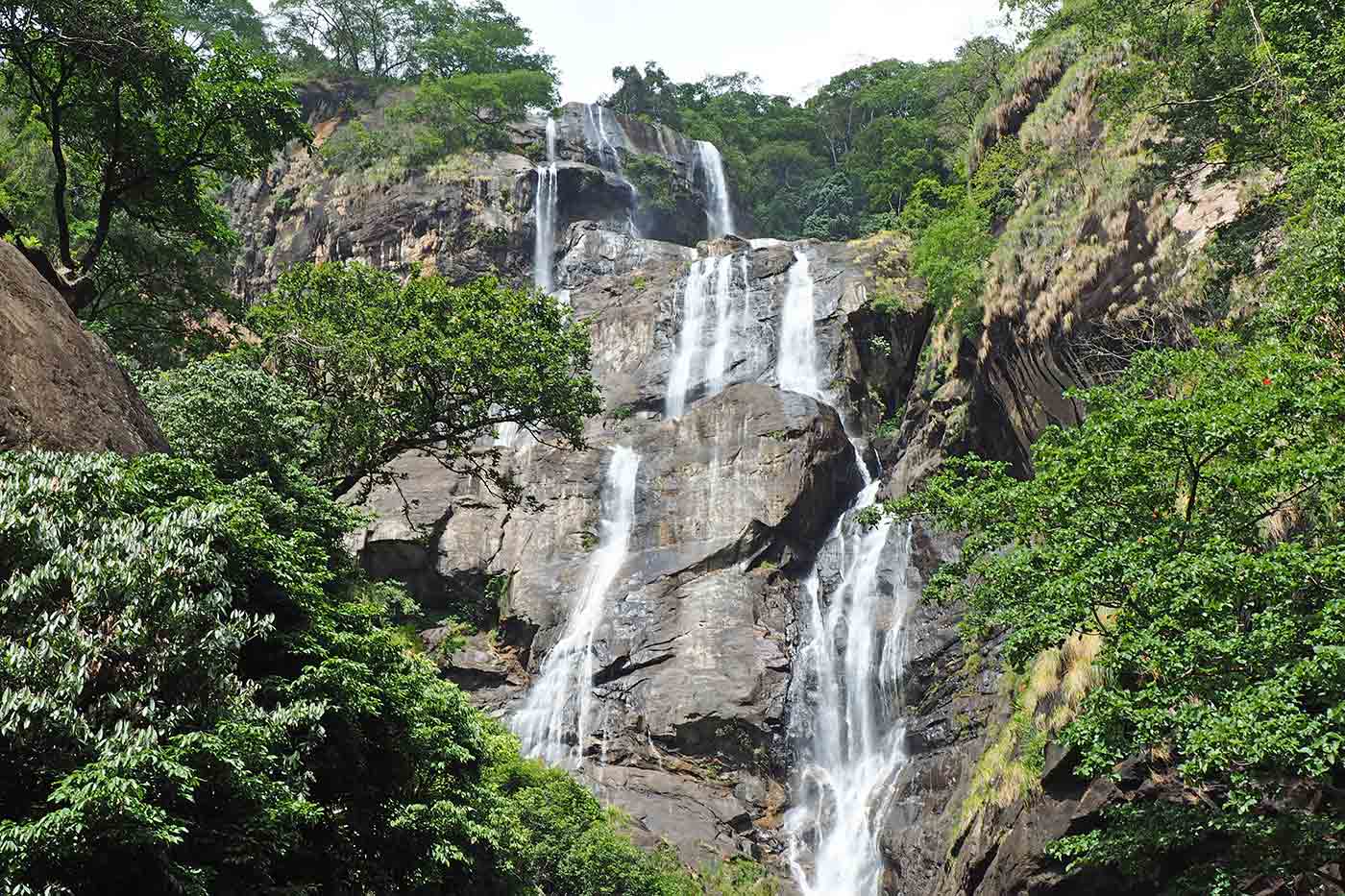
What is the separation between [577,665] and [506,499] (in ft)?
27.8

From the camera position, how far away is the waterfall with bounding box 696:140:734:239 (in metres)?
51.6

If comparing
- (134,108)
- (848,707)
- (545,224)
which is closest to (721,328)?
(545,224)

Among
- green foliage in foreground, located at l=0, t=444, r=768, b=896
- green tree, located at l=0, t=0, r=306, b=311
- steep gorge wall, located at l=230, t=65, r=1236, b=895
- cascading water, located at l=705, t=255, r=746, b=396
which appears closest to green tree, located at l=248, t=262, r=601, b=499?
green tree, located at l=0, t=0, r=306, b=311

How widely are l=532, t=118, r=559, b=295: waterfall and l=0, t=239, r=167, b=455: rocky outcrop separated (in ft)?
105

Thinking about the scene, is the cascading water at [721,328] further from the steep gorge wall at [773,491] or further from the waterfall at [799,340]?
the waterfall at [799,340]

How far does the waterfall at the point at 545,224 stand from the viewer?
43250 millimetres

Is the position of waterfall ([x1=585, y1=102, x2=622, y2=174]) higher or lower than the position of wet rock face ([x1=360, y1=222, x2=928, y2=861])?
higher

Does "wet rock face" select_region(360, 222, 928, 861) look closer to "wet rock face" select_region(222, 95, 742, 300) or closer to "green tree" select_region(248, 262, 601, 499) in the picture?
"green tree" select_region(248, 262, 601, 499)

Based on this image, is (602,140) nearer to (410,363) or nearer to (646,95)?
(646,95)

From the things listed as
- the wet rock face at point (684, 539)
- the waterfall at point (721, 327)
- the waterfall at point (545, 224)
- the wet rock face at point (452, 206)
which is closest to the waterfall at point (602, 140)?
the wet rock face at point (452, 206)

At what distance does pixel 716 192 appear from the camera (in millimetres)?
52844

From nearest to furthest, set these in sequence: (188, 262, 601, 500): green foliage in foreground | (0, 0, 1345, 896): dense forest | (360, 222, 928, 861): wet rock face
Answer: (0, 0, 1345, 896): dense forest, (188, 262, 601, 500): green foliage in foreground, (360, 222, 928, 861): wet rock face

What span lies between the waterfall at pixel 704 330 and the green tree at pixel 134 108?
18242mm

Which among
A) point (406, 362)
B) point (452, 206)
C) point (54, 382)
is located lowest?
point (54, 382)
